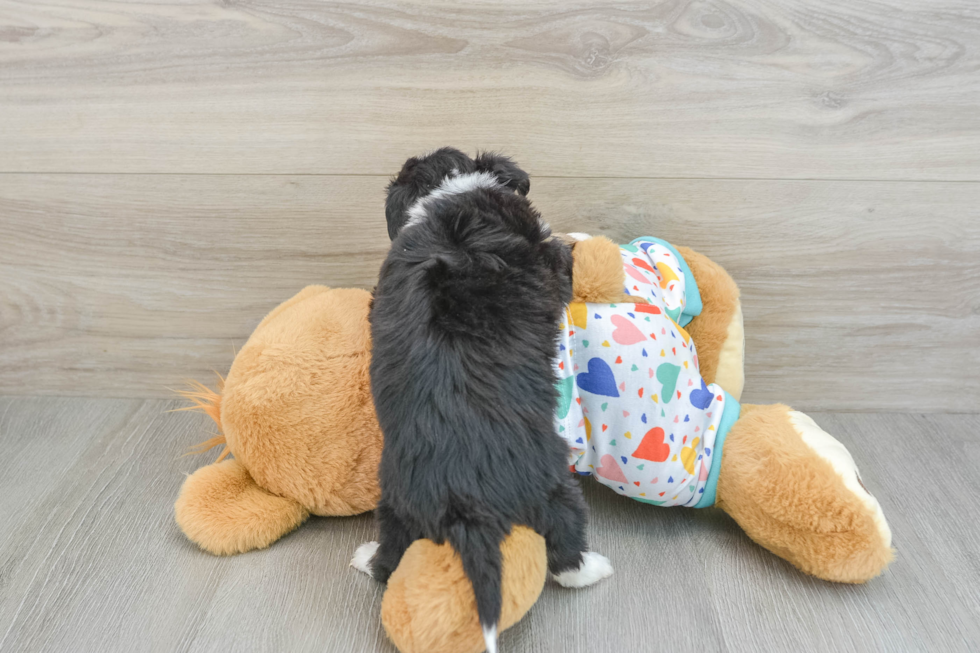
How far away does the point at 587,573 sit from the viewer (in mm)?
766

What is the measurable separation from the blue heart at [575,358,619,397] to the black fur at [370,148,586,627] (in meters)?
0.08

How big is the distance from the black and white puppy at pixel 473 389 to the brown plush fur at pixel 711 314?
0.97ft

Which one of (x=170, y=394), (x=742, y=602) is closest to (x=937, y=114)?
(x=742, y=602)

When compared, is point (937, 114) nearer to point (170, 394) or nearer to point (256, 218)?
point (256, 218)

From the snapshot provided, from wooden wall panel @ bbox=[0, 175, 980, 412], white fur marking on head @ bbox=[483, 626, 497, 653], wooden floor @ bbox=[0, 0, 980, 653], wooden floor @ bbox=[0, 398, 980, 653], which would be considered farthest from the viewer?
wooden wall panel @ bbox=[0, 175, 980, 412]

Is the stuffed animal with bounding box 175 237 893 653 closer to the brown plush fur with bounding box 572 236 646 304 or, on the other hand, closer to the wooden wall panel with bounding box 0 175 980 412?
the brown plush fur with bounding box 572 236 646 304

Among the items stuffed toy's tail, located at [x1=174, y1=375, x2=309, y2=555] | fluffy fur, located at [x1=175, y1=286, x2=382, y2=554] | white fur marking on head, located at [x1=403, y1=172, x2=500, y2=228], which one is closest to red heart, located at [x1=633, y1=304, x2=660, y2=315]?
white fur marking on head, located at [x1=403, y1=172, x2=500, y2=228]

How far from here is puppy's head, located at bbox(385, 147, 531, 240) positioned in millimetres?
763

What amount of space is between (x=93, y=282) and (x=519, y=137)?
2.38 feet

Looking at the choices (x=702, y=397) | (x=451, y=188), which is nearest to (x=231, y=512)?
(x=451, y=188)

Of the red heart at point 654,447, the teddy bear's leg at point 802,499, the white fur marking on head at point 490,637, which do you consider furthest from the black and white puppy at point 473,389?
the teddy bear's leg at point 802,499

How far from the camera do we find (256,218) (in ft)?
3.42

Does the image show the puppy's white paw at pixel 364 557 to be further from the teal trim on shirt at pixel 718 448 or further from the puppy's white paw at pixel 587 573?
the teal trim on shirt at pixel 718 448

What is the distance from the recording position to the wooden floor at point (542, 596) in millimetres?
718
